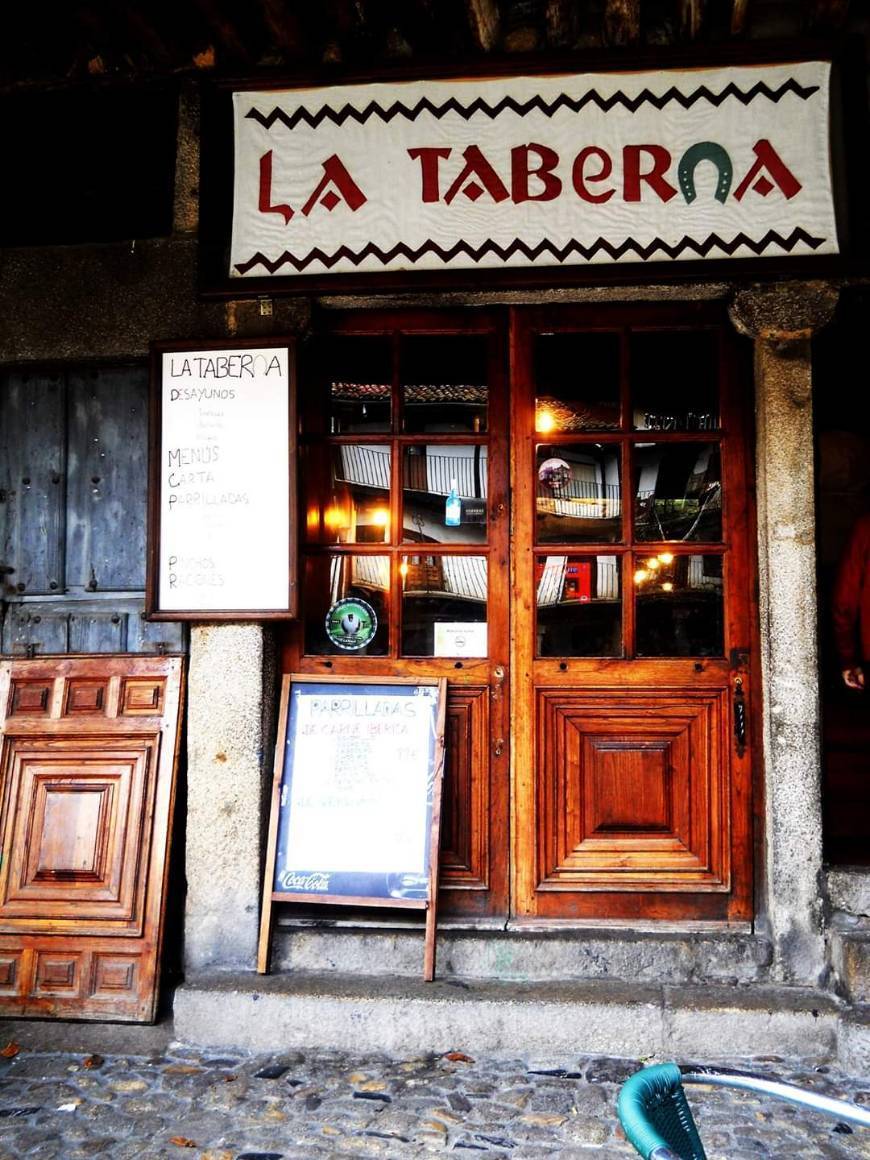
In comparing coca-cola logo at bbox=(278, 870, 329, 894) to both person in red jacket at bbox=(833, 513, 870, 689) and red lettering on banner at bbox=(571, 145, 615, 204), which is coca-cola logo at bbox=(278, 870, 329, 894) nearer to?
person in red jacket at bbox=(833, 513, 870, 689)

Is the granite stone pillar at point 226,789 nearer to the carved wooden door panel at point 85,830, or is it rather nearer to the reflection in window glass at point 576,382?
the carved wooden door panel at point 85,830

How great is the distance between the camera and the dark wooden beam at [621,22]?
154 inches

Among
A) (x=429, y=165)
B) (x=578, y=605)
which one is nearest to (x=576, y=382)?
(x=578, y=605)

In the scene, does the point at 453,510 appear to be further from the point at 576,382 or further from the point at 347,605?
the point at 576,382

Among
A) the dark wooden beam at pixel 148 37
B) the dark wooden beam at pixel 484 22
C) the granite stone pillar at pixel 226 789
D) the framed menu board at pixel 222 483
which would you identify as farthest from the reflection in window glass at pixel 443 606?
the dark wooden beam at pixel 148 37

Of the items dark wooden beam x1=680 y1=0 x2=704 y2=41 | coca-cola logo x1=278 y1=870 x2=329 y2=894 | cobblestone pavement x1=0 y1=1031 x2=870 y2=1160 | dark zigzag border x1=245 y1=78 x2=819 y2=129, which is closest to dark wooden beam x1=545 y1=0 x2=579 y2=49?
dark zigzag border x1=245 y1=78 x2=819 y2=129

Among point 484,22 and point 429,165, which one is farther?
point 429,165

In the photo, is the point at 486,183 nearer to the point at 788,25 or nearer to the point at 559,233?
the point at 559,233

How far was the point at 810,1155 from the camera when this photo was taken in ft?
9.93

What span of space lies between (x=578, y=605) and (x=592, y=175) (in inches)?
74.7

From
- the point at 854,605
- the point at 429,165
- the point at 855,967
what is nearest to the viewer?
the point at 855,967

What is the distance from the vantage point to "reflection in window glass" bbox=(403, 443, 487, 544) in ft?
14.3

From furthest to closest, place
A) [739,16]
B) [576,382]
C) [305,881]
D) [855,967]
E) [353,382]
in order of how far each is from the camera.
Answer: [353,382] → [576,382] → [305,881] → [739,16] → [855,967]

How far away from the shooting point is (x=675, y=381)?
432 cm
